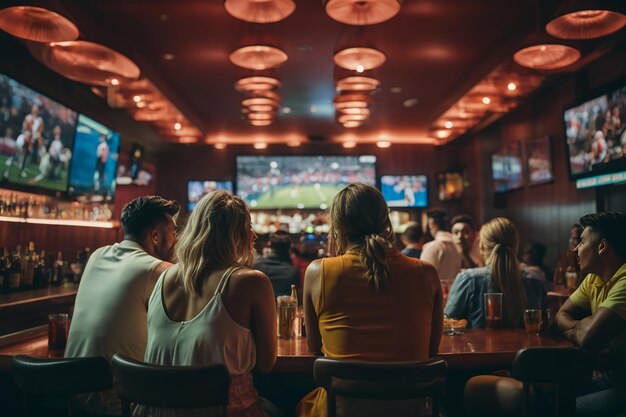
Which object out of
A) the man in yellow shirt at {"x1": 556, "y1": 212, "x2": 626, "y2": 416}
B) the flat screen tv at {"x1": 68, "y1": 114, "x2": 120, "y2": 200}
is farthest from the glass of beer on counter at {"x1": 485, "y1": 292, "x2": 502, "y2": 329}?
the flat screen tv at {"x1": 68, "y1": 114, "x2": 120, "y2": 200}

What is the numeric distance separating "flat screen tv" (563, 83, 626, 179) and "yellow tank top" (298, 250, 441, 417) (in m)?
3.70

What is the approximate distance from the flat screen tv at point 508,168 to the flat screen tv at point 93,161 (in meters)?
5.39

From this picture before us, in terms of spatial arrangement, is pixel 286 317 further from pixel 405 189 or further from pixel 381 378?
pixel 405 189

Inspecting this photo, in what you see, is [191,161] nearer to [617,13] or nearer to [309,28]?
[309,28]

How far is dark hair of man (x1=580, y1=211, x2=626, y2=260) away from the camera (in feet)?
7.32

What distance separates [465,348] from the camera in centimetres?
213

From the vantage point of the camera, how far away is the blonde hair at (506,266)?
9.18 ft

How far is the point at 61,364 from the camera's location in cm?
177

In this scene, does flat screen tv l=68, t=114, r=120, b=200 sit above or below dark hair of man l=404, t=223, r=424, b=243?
above

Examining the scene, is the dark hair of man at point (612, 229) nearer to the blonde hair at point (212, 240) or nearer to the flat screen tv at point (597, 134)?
the blonde hair at point (212, 240)

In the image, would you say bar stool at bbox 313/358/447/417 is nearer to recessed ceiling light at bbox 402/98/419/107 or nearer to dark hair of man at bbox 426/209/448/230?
dark hair of man at bbox 426/209/448/230

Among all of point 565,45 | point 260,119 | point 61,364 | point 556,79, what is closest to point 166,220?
point 61,364

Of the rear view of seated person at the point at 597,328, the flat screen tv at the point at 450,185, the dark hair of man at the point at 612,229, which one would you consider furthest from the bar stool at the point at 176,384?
the flat screen tv at the point at 450,185

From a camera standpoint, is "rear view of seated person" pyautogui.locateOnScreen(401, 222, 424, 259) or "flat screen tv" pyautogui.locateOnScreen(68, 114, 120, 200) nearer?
"rear view of seated person" pyautogui.locateOnScreen(401, 222, 424, 259)
